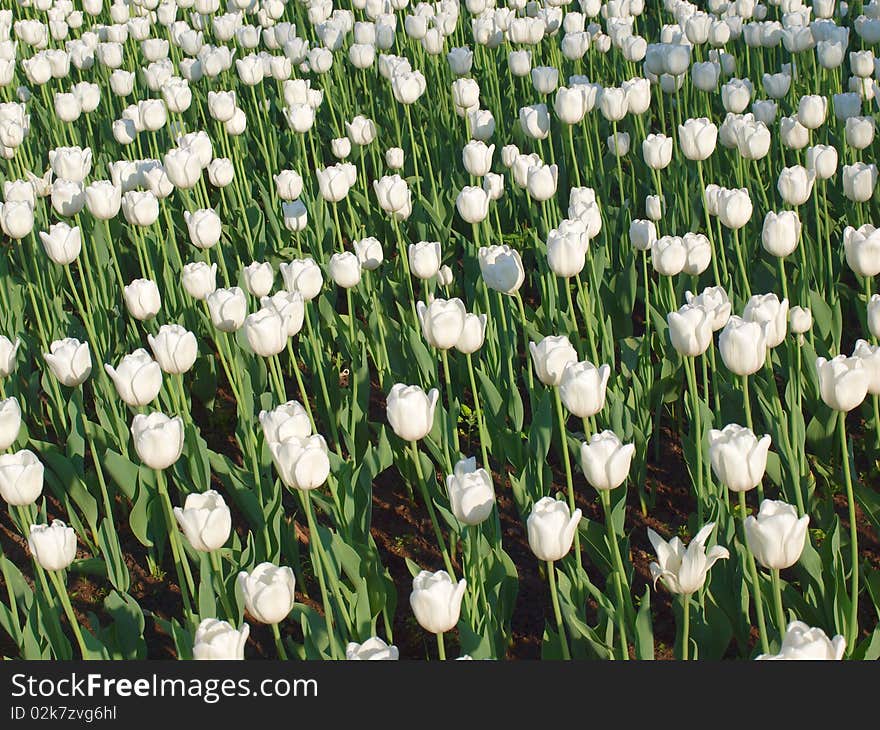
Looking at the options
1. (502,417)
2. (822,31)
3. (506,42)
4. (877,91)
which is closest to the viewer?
(502,417)

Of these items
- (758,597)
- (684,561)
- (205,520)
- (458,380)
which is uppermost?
(205,520)

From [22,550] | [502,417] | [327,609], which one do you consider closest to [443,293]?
[502,417]

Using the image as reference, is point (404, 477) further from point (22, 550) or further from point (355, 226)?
point (355, 226)

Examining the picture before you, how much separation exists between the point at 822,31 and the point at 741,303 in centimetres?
225

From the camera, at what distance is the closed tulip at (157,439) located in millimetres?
2770

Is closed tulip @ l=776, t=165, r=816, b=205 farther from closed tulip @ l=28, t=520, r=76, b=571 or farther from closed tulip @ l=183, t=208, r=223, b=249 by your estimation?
closed tulip @ l=28, t=520, r=76, b=571

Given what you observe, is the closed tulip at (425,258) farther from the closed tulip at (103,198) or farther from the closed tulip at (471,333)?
the closed tulip at (103,198)

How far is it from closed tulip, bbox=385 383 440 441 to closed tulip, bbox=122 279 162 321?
53.4 inches

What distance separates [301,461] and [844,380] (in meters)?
1.27

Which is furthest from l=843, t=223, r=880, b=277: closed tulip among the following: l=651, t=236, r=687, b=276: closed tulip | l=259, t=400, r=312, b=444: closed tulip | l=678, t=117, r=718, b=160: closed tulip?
l=259, t=400, r=312, b=444: closed tulip

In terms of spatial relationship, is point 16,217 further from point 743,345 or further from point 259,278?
point 743,345

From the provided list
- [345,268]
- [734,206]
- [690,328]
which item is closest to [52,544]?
[345,268]

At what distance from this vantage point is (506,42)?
23.5 ft

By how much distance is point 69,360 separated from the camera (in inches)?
132
